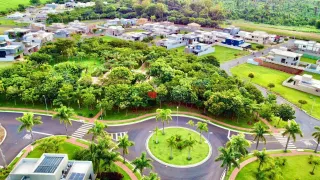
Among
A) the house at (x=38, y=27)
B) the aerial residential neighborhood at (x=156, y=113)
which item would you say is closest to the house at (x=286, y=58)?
the aerial residential neighborhood at (x=156, y=113)

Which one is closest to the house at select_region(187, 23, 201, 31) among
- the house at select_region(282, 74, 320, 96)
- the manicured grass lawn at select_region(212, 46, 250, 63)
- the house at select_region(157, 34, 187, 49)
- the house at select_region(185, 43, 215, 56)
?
the house at select_region(157, 34, 187, 49)

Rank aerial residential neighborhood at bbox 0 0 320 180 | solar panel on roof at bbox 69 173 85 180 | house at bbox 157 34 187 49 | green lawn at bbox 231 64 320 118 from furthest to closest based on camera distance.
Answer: house at bbox 157 34 187 49 < green lawn at bbox 231 64 320 118 < aerial residential neighborhood at bbox 0 0 320 180 < solar panel on roof at bbox 69 173 85 180

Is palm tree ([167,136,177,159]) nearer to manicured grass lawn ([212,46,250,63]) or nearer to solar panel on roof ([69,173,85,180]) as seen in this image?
solar panel on roof ([69,173,85,180])

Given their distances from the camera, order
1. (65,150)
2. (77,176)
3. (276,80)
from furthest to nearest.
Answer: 1. (276,80)
2. (65,150)
3. (77,176)

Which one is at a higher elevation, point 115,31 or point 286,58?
point 115,31

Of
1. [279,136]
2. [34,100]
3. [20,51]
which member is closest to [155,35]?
[20,51]

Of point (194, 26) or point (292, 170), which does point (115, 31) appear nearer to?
point (194, 26)

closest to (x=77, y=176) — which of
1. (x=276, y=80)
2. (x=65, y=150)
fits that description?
(x=65, y=150)
